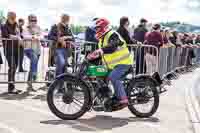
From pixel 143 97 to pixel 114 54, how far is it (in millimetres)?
980

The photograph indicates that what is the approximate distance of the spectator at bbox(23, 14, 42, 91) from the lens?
12.3m

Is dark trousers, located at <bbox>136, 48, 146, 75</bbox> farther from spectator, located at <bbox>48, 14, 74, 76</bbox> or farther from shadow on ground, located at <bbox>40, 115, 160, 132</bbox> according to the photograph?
shadow on ground, located at <bbox>40, 115, 160, 132</bbox>

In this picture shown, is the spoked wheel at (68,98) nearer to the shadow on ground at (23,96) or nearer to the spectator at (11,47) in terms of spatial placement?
the shadow on ground at (23,96)

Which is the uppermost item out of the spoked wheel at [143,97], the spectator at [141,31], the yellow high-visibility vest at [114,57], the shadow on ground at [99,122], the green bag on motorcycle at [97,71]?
the spectator at [141,31]

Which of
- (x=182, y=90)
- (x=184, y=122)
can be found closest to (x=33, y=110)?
(x=184, y=122)

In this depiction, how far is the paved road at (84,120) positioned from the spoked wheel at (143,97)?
0.54 feet

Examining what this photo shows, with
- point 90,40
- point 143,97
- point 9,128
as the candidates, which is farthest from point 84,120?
point 90,40

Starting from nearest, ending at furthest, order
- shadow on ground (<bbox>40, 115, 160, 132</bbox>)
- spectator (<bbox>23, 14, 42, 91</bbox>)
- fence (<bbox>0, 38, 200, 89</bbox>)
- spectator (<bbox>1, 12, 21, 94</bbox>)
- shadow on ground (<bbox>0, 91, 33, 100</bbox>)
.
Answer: shadow on ground (<bbox>40, 115, 160, 132</bbox>) < shadow on ground (<bbox>0, 91, 33, 100</bbox>) < spectator (<bbox>1, 12, 21, 94</bbox>) < fence (<bbox>0, 38, 200, 89</bbox>) < spectator (<bbox>23, 14, 42, 91</bbox>)

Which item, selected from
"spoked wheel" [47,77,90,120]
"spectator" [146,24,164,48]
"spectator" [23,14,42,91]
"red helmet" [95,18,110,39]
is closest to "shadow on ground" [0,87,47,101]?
"spectator" [23,14,42,91]

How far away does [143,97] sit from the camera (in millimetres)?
9375

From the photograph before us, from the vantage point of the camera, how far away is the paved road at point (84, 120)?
8.17 metres

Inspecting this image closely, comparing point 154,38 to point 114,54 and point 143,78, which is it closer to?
point 143,78

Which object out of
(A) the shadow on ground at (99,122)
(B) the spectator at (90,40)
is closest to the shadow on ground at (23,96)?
(B) the spectator at (90,40)

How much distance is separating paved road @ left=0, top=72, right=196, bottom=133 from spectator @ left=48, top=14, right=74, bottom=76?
1.27 m
